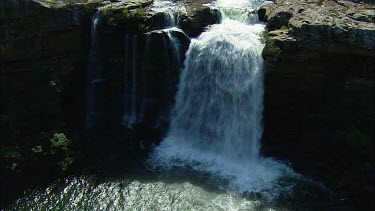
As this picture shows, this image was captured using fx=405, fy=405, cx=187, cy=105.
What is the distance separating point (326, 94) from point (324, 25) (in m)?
2.66

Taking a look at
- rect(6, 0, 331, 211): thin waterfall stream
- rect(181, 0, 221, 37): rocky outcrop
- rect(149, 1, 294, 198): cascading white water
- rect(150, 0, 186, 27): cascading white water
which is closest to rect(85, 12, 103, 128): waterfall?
rect(6, 0, 331, 211): thin waterfall stream

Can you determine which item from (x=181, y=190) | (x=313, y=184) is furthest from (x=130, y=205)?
(x=313, y=184)

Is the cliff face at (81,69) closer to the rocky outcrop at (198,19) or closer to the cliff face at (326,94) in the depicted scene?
the rocky outcrop at (198,19)

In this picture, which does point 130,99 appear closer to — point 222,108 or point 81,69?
point 81,69

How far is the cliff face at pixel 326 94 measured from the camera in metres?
14.8

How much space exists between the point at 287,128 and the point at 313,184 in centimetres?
263

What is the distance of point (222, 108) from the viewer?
16.6 metres

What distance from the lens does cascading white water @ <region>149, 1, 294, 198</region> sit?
16016mm

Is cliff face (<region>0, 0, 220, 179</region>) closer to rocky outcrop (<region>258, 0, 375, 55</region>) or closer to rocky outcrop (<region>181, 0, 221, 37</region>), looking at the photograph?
rocky outcrop (<region>181, 0, 221, 37</region>)

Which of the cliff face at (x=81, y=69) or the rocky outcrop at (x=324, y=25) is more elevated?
the rocky outcrop at (x=324, y=25)

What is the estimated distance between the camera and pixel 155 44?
55.9 ft

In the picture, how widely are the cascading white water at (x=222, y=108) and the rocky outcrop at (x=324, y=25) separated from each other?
106 centimetres

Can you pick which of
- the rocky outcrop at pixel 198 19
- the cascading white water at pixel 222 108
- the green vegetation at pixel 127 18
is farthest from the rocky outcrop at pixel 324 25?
the green vegetation at pixel 127 18

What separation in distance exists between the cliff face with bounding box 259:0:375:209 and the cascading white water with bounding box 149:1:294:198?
2.42ft
